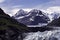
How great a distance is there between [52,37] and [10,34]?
30495mm

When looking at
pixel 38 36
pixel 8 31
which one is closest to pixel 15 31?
pixel 8 31

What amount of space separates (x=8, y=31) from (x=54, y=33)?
3218cm

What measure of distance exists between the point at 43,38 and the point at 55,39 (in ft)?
34.7

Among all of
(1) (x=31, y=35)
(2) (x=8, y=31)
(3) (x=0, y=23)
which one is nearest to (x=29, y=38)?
(1) (x=31, y=35)

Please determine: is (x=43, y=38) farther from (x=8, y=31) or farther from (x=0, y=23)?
(x=0, y=23)

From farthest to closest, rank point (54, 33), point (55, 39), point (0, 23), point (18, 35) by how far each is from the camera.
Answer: point (0, 23)
point (18, 35)
point (54, 33)
point (55, 39)

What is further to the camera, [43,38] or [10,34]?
[10,34]

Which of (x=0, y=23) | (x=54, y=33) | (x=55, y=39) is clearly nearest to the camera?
(x=55, y=39)

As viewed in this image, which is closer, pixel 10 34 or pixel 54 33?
pixel 54 33

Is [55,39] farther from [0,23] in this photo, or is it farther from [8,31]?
[0,23]

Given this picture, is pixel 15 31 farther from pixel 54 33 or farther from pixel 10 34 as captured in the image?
pixel 54 33

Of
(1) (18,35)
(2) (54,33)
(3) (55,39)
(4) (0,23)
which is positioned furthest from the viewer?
(4) (0,23)

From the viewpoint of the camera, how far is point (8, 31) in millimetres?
154625

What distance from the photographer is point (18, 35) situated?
501ft
